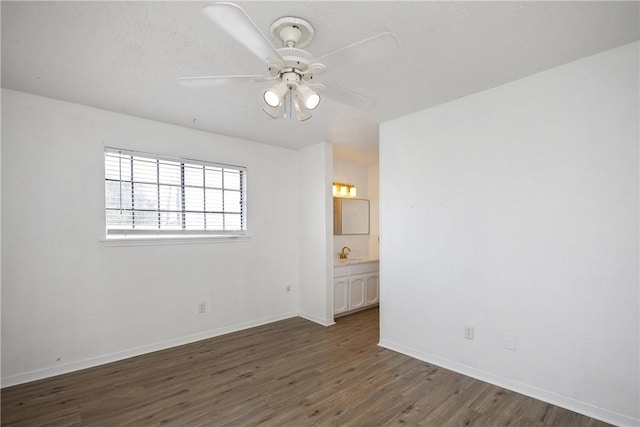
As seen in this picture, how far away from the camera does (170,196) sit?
11.4ft

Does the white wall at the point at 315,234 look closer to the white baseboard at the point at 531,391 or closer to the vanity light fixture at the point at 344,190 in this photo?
the vanity light fixture at the point at 344,190

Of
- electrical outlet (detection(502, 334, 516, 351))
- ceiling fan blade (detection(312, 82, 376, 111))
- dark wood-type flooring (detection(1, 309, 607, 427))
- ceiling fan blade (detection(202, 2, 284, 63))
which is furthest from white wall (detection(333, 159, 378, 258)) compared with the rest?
ceiling fan blade (detection(202, 2, 284, 63))

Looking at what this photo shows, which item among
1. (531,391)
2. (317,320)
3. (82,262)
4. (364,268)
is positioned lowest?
(317,320)

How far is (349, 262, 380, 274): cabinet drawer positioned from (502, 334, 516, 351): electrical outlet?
2276 millimetres

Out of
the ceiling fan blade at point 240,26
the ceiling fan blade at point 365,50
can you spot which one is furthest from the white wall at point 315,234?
the ceiling fan blade at point 240,26

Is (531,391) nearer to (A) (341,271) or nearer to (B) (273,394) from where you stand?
(B) (273,394)

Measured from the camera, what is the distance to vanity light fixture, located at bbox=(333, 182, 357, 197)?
507 centimetres

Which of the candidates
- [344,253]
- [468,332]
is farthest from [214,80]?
[344,253]

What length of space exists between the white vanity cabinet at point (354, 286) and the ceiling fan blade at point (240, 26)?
3.25 m

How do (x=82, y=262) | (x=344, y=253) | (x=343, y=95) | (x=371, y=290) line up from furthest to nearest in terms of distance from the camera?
(x=344, y=253) → (x=371, y=290) → (x=82, y=262) → (x=343, y=95)

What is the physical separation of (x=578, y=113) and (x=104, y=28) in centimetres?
→ 314

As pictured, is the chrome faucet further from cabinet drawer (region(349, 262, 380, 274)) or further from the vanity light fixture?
the vanity light fixture

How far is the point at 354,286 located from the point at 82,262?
3287mm

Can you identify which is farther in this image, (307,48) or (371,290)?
(371,290)
